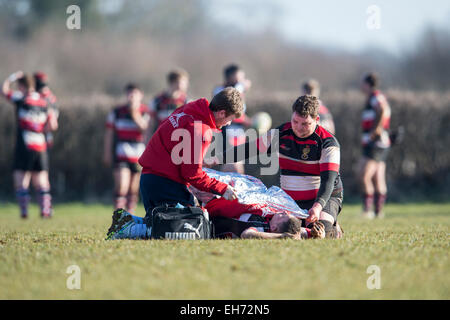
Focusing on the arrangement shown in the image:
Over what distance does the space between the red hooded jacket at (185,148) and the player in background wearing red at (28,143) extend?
6150mm

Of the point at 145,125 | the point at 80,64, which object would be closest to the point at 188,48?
the point at 80,64

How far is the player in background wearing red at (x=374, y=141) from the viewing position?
11648 mm

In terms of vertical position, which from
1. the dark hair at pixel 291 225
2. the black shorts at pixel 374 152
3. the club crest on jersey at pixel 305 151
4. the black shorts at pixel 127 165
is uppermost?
the black shorts at pixel 374 152

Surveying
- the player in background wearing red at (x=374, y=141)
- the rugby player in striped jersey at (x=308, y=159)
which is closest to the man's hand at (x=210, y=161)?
the rugby player in striped jersey at (x=308, y=159)

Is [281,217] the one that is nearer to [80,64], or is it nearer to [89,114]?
[89,114]

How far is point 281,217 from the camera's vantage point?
590 cm

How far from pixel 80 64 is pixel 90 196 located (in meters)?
23.8

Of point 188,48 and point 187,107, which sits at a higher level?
point 188,48

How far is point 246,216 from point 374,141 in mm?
6330

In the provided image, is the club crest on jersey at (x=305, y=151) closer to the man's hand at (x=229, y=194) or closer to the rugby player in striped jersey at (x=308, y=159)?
the rugby player in striped jersey at (x=308, y=159)

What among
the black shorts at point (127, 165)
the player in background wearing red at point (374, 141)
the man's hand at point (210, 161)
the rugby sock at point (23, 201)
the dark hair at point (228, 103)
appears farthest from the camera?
the black shorts at point (127, 165)
